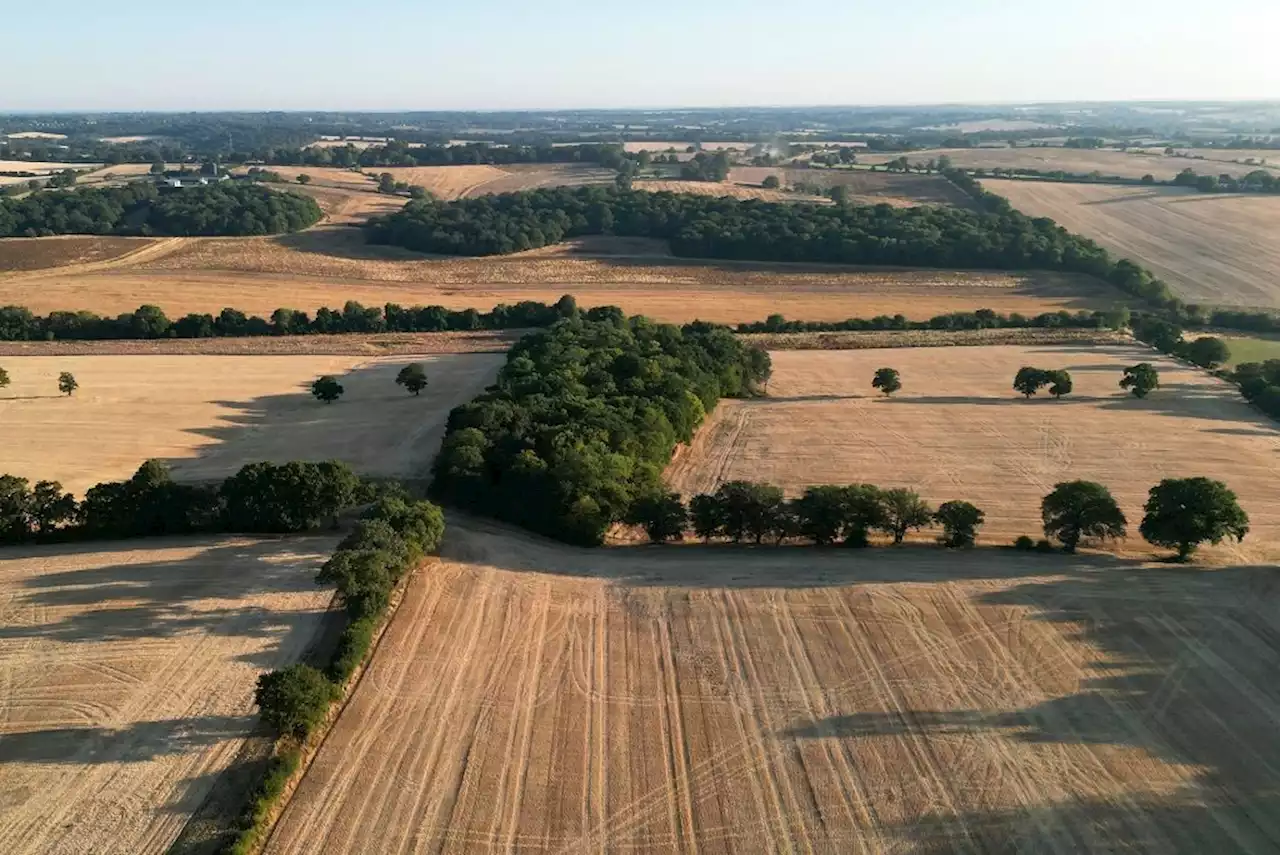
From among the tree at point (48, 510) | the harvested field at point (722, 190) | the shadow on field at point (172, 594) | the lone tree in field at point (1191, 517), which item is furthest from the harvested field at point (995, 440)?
the harvested field at point (722, 190)

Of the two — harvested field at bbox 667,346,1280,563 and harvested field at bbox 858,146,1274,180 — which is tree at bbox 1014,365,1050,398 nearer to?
harvested field at bbox 667,346,1280,563

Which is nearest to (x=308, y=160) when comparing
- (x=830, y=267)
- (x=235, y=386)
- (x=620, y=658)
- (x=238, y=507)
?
(x=830, y=267)

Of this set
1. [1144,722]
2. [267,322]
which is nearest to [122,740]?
[1144,722]

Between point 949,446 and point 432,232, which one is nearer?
point 949,446

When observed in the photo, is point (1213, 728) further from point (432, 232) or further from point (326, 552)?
point (432, 232)

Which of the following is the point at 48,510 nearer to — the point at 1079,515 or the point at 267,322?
the point at 267,322

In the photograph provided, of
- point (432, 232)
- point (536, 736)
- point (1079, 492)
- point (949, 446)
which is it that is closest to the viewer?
point (536, 736)

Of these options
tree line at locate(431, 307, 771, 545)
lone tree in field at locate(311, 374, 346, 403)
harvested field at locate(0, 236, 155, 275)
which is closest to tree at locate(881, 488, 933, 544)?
tree line at locate(431, 307, 771, 545)
